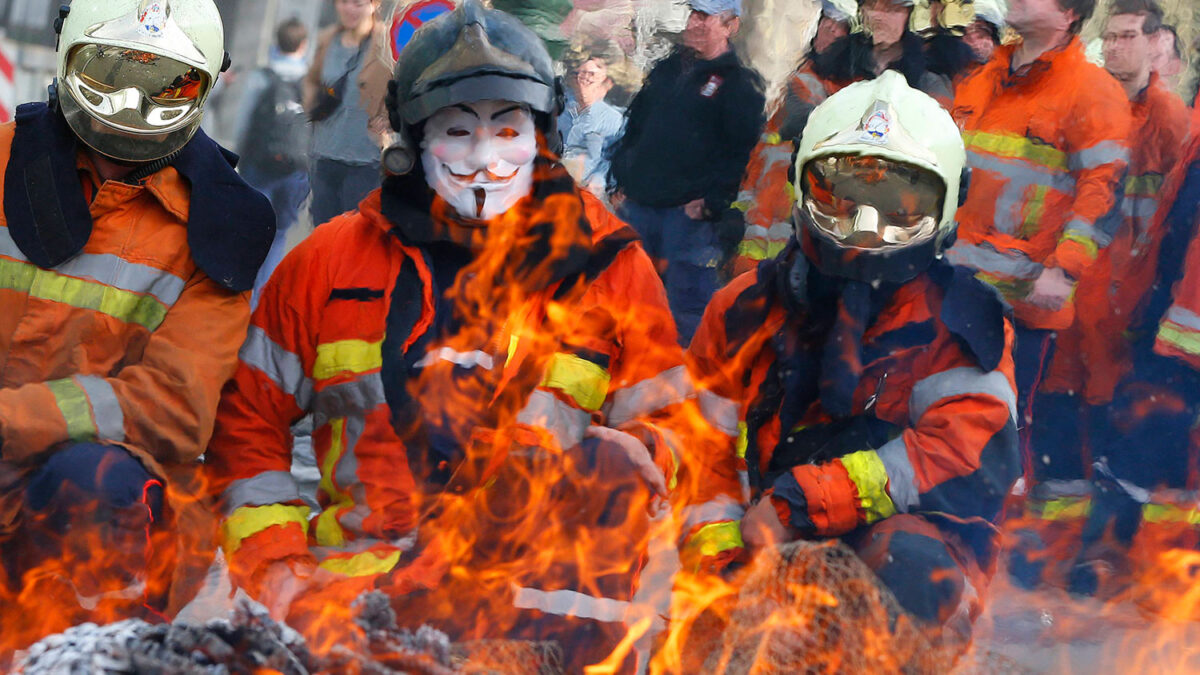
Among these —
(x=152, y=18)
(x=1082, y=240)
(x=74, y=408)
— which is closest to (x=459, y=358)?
(x=74, y=408)

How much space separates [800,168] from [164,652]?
7.40 ft

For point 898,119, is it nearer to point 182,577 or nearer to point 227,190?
point 227,190

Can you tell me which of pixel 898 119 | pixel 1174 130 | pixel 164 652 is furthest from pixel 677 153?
pixel 164 652

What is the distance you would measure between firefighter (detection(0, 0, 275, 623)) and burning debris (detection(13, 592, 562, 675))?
373 mm

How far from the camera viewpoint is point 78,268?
3.88 meters

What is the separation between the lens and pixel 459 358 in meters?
4.05

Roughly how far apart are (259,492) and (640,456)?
41.7 inches

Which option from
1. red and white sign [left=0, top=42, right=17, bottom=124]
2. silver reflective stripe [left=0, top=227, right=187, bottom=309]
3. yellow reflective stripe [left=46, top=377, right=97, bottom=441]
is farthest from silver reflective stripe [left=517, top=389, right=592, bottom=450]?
red and white sign [left=0, top=42, right=17, bottom=124]

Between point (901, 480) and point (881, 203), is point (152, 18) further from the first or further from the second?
point (901, 480)

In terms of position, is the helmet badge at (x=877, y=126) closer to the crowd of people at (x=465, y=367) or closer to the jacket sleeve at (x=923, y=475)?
the crowd of people at (x=465, y=367)

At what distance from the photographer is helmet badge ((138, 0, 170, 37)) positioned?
3887 mm

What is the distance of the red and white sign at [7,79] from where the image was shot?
8.82 meters

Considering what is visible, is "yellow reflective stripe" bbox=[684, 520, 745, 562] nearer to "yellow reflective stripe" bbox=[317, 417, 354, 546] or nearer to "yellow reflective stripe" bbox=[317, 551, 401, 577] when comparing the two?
"yellow reflective stripe" bbox=[317, 551, 401, 577]

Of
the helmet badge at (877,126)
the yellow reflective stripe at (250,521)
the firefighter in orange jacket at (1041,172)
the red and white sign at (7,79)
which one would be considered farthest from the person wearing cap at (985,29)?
the red and white sign at (7,79)
